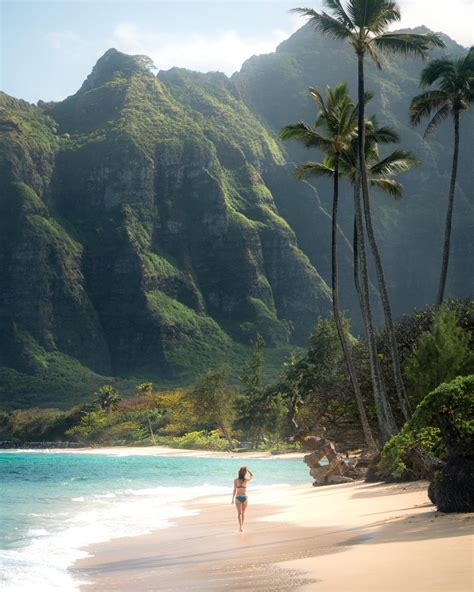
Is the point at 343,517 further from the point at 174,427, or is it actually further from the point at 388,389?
the point at 174,427

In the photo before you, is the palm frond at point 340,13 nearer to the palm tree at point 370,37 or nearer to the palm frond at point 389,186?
the palm tree at point 370,37

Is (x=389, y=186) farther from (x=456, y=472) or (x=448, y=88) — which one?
(x=456, y=472)

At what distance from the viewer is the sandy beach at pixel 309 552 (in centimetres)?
995

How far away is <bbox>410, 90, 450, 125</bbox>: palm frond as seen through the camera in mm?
32875

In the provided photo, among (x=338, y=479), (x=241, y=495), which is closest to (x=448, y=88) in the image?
(x=338, y=479)

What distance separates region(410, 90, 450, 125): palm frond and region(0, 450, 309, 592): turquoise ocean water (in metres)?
18.3

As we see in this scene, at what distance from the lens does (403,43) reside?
2797cm

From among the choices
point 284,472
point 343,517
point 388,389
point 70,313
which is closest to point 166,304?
point 70,313

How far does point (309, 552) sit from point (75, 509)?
56.6 ft

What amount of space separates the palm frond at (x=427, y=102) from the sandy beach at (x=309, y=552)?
55.6 feet

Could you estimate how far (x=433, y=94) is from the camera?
33.0 m

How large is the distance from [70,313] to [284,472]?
153359 mm

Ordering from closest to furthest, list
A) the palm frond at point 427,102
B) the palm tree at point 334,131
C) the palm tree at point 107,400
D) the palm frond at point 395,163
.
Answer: the palm tree at point 334,131
the palm frond at point 395,163
the palm frond at point 427,102
the palm tree at point 107,400

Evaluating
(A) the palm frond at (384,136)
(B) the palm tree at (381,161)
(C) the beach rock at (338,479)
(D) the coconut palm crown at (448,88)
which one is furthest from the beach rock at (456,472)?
(D) the coconut palm crown at (448,88)
